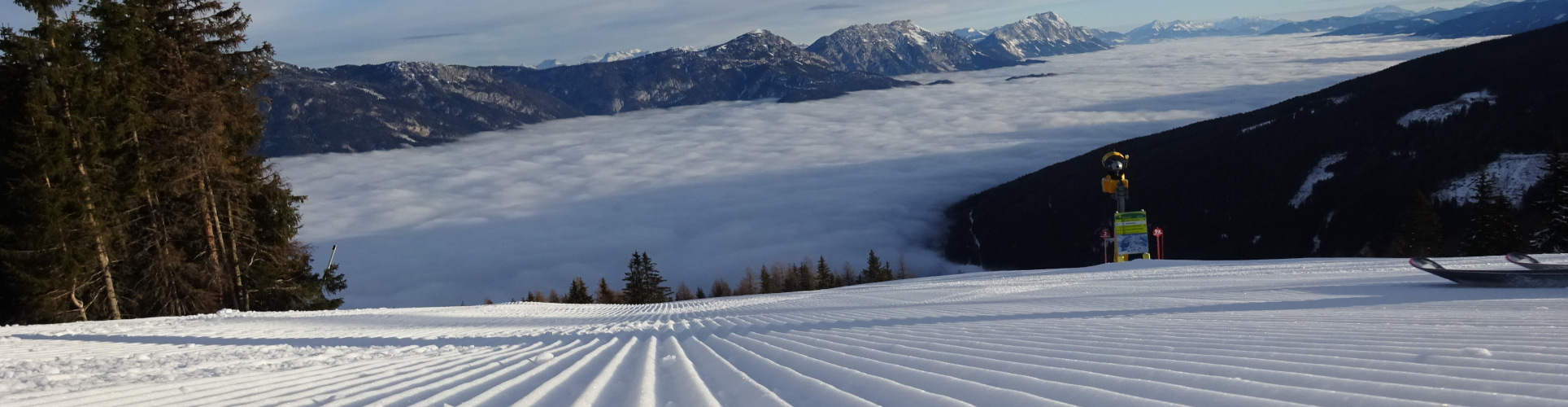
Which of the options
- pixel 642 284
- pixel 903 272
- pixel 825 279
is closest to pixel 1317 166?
pixel 903 272

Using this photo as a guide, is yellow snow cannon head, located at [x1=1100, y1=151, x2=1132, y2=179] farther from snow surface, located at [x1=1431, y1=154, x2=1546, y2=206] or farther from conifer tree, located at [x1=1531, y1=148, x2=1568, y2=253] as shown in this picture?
snow surface, located at [x1=1431, y1=154, x2=1546, y2=206]

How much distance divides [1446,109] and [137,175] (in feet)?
392

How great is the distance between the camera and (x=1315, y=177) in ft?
301

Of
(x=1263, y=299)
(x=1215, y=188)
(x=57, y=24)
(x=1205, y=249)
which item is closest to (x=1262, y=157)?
(x=1215, y=188)

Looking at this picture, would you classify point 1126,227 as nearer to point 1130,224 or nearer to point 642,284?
point 1130,224

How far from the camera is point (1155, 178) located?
110 metres

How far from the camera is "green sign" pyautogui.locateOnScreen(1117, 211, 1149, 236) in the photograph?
1036 inches

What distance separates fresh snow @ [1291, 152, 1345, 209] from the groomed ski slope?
89.5 m

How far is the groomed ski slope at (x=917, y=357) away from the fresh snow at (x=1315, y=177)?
3522 inches

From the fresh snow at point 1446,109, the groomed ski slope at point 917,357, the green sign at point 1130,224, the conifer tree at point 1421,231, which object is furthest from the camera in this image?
the fresh snow at point 1446,109

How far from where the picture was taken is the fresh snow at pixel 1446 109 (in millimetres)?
92250

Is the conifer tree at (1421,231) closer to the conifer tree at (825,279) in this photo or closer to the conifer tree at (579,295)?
the conifer tree at (825,279)

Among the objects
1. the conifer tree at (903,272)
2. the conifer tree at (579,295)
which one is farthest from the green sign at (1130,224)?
the conifer tree at (903,272)

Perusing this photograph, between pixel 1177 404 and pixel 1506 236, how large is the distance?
4116cm
